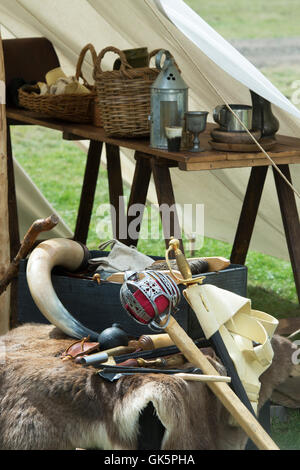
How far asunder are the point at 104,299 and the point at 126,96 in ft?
2.70

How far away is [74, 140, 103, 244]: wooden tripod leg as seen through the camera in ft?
13.5

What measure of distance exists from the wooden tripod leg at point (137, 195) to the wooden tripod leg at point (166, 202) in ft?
1.34

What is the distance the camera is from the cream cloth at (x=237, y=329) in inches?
86.3

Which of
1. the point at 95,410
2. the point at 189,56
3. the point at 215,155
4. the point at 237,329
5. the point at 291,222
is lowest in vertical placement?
the point at 95,410

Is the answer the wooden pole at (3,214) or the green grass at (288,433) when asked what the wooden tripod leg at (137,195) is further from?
the green grass at (288,433)

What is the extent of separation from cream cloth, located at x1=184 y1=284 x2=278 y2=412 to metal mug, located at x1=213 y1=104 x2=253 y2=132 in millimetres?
717

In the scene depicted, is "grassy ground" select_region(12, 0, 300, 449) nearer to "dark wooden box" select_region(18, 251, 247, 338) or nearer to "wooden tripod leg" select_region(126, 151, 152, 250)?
"dark wooden box" select_region(18, 251, 247, 338)

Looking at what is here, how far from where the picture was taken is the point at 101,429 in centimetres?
204

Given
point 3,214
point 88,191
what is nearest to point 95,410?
point 3,214

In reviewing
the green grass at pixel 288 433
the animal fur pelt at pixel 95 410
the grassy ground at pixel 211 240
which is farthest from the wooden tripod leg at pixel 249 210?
the animal fur pelt at pixel 95 410

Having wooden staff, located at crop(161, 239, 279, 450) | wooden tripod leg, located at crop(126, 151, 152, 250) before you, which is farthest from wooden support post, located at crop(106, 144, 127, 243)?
wooden staff, located at crop(161, 239, 279, 450)

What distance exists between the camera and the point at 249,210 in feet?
11.4

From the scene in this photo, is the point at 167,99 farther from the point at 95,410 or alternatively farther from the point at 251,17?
the point at 251,17
